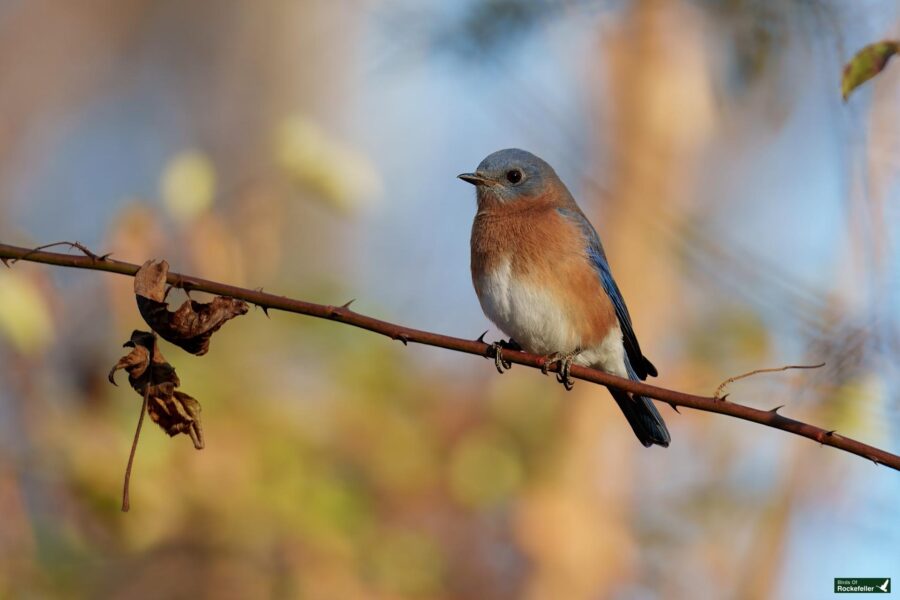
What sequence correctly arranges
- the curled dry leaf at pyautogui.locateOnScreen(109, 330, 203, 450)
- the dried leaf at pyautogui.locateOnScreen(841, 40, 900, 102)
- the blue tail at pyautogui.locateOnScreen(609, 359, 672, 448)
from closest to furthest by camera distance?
1. the dried leaf at pyautogui.locateOnScreen(841, 40, 900, 102)
2. the curled dry leaf at pyautogui.locateOnScreen(109, 330, 203, 450)
3. the blue tail at pyautogui.locateOnScreen(609, 359, 672, 448)

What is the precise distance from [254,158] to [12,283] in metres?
8.28

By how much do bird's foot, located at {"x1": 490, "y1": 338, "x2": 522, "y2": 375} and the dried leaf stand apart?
5.54ft

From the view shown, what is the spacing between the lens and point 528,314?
5488 millimetres

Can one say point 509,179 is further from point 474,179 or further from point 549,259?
point 549,259

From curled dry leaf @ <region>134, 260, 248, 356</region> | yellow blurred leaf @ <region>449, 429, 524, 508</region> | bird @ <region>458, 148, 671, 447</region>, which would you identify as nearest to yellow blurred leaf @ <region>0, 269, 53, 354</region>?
curled dry leaf @ <region>134, 260, 248, 356</region>

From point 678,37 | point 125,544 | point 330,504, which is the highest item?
point 678,37

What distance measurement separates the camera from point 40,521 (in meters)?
5.46

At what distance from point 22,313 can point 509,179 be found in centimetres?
297

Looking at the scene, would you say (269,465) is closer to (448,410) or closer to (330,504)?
(330,504)

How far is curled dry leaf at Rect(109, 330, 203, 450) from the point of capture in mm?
3293

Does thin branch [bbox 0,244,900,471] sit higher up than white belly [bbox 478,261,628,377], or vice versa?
white belly [bbox 478,261,628,377]

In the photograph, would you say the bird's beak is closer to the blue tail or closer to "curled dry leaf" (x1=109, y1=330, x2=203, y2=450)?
the blue tail

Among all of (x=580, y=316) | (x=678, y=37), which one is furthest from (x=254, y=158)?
(x=580, y=316)

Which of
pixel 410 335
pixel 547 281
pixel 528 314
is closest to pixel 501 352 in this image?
pixel 410 335
